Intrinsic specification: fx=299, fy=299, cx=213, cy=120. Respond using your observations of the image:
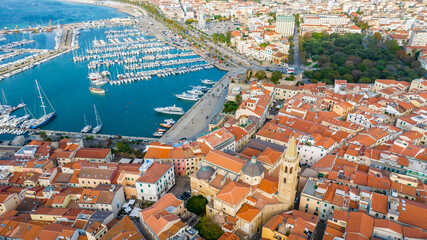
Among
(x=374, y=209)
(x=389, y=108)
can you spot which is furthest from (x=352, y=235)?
(x=389, y=108)

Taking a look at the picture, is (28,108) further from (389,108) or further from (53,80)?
(389,108)

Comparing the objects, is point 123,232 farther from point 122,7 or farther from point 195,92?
point 122,7

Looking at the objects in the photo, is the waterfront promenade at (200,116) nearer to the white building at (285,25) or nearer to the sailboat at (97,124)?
the sailboat at (97,124)

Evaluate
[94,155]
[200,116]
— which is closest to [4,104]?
[94,155]

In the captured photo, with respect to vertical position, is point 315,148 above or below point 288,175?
below

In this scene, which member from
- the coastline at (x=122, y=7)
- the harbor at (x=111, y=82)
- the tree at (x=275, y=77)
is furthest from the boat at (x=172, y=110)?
the coastline at (x=122, y=7)
